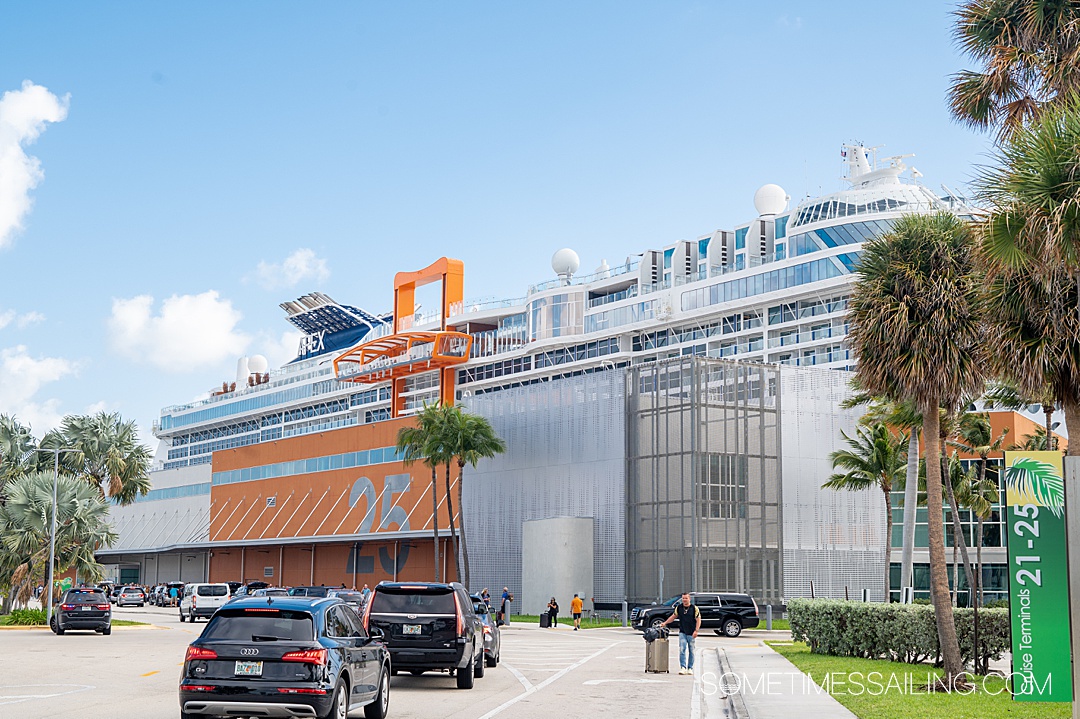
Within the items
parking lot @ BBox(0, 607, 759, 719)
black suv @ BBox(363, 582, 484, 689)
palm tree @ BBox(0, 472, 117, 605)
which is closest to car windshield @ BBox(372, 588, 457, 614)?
black suv @ BBox(363, 582, 484, 689)

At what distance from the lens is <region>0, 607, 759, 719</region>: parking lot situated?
17.1 m

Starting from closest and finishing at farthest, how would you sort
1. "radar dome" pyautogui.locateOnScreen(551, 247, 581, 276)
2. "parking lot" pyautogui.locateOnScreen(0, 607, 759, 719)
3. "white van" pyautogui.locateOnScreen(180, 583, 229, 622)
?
"parking lot" pyautogui.locateOnScreen(0, 607, 759, 719), "white van" pyautogui.locateOnScreen(180, 583, 229, 622), "radar dome" pyautogui.locateOnScreen(551, 247, 581, 276)

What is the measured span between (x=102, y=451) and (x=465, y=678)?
43.9 metres

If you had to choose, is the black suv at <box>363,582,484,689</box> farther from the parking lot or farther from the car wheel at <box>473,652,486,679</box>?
the car wheel at <box>473,652,486,679</box>

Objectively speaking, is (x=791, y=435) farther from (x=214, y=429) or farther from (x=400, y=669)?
(x=214, y=429)

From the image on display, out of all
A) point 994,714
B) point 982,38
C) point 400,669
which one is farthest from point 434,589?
point 982,38

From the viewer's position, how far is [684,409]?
183 ft

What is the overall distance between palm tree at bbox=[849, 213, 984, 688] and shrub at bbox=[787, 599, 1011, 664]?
0.82 meters

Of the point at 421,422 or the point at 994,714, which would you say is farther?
the point at 421,422

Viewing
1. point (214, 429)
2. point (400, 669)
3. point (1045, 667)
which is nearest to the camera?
point (1045, 667)

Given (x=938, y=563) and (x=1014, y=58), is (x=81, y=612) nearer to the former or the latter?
(x=938, y=563)

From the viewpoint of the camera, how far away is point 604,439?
5891 cm

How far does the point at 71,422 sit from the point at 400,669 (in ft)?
144

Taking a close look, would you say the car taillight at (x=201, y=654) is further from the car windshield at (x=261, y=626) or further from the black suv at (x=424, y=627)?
the black suv at (x=424, y=627)
